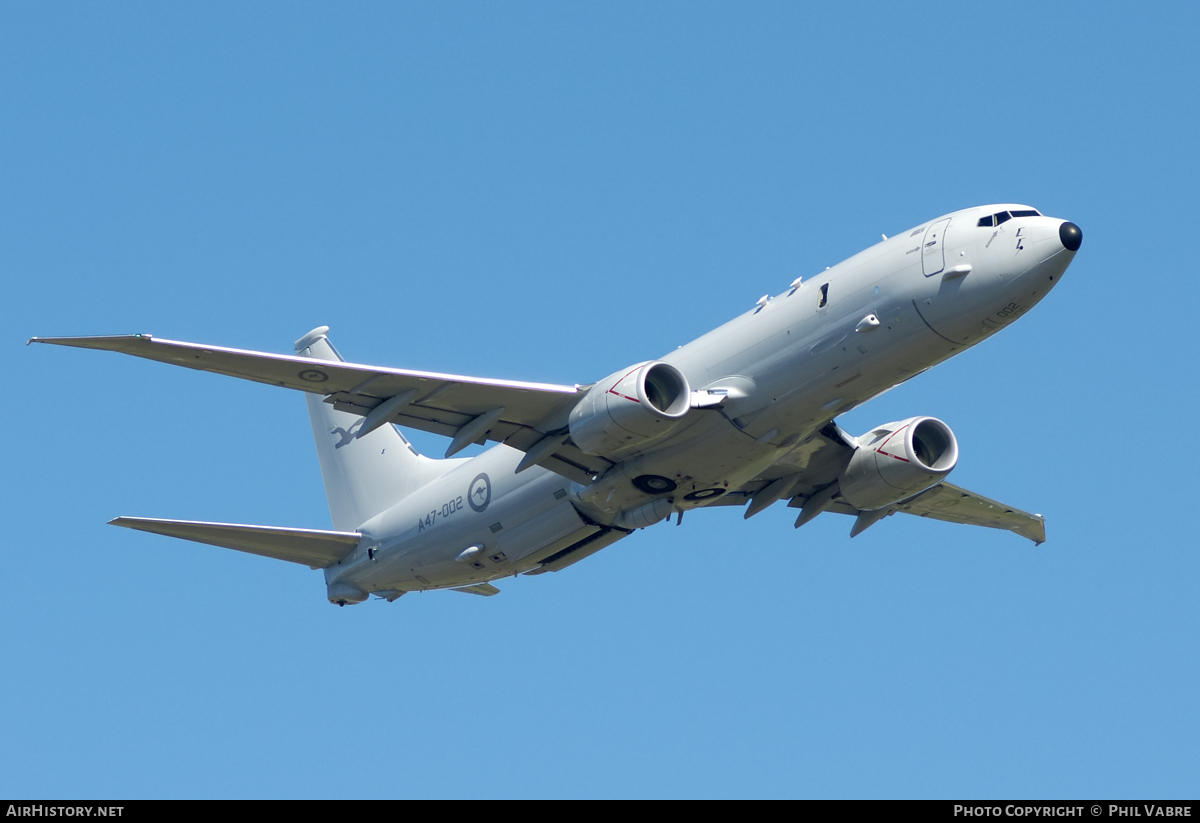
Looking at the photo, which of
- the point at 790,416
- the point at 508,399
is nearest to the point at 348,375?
the point at 508,399

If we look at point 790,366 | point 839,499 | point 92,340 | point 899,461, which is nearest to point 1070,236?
point 790,366

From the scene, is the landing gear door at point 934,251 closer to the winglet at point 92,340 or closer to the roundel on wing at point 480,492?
the roundel on wing at point 480,492

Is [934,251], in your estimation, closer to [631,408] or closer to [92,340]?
[631,408]

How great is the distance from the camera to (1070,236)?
30.2 metres

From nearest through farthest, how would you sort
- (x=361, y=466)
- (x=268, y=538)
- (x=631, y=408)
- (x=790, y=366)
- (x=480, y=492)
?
1. (x=631, y=408)
2. (x=790, y=366)
3. (x=480, y=492)
4. (x=268, y=538)
5. (x=361, y=466)

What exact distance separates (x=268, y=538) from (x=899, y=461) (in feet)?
54.2

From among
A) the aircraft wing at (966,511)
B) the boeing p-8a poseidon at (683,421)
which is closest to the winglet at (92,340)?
the boeing p-8a poseidon at (683,421)

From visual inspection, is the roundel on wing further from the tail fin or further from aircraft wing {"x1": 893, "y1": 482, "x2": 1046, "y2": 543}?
aircraft wing {"x1": 893, "y1": 482, "x2": 1046, "y2": 543}

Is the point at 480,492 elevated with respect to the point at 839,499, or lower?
elevated

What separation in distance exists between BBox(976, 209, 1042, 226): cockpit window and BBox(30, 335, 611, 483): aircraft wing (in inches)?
372

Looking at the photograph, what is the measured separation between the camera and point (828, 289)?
106ft
